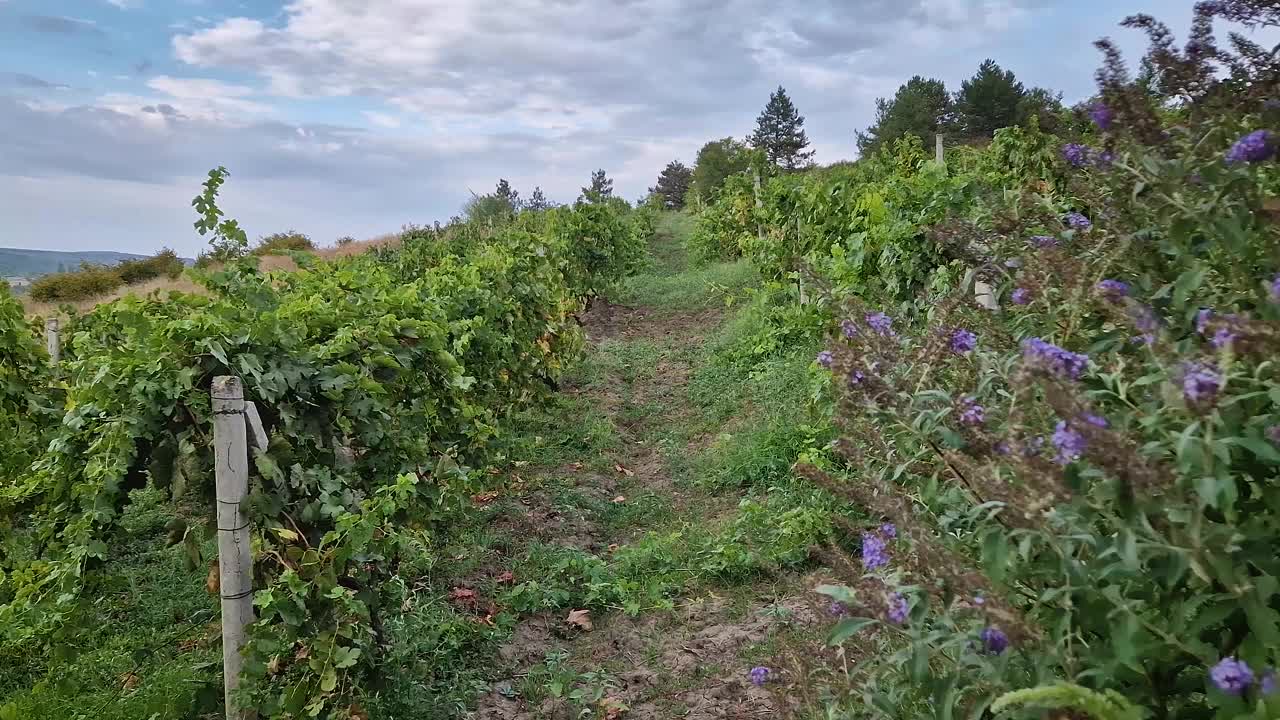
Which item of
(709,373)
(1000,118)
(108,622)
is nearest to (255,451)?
(108,622)

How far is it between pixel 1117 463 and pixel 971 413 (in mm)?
503

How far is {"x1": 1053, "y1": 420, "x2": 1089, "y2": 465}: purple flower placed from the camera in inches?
A: 54.8

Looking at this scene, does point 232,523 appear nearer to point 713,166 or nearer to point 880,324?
point 880,324

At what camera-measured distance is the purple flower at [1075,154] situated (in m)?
2.38

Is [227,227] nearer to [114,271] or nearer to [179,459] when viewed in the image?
[179,459]

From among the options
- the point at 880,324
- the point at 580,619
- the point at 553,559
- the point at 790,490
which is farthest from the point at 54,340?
the point at 880,324

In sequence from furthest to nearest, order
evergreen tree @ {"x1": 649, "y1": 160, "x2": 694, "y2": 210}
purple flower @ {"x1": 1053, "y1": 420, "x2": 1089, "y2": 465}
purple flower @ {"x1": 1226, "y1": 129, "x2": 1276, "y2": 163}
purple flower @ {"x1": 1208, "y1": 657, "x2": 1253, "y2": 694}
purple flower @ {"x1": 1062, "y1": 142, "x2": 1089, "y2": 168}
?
1. evergreen tree @ {"x1": 649, "y1": 160, "x2": 694, "y2": 210}
2. purple flower @ {"x1": 1062, "y1": 142, "x2": 1089, "y2": 168}
3. purple flower @ {"x1": 1226, "y1": 129, "x2": 1276, "y2": 163}
4. purple flower @ {"x1": 1053, "y1": 420, "x2": 1089, "y2": 465}
5. purple flower @ {"x1": 1208, "y1": 657, "x2": 1253, "y2": 694}

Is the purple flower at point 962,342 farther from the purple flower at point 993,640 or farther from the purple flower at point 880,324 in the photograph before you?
the purple flower at point 993,640

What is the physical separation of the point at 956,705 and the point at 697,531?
3.60 m

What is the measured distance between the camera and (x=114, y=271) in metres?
35.2

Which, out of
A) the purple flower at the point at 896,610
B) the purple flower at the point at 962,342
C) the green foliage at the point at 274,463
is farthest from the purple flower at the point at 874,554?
the green foliage at the point at 274,463

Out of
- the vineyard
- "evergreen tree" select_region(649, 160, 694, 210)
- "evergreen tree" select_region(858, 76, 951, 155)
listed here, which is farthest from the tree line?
the vineyard

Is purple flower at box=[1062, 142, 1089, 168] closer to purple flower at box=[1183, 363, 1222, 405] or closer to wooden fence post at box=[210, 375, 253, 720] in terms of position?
purple flower at box=[1183, 363, 1222, 405]

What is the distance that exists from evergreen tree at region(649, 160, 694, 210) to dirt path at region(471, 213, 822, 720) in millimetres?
69664
